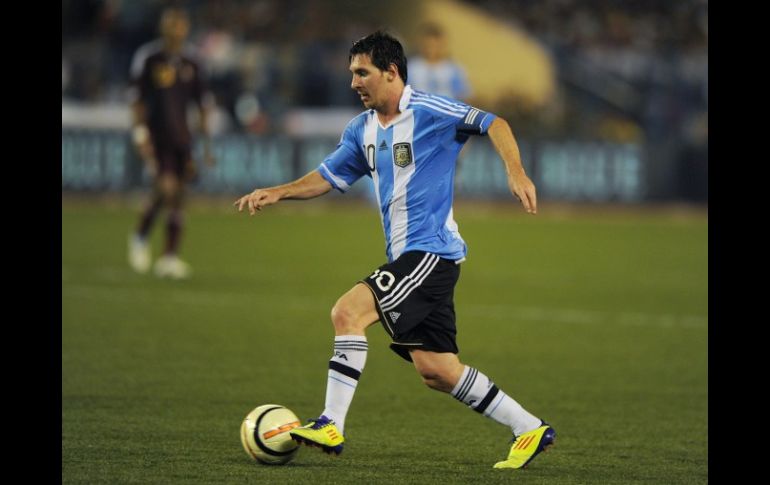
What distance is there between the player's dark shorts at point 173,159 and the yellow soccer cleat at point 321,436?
900cm

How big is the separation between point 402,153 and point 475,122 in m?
0.37

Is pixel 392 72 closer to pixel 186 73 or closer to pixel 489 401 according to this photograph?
pixel 489 401

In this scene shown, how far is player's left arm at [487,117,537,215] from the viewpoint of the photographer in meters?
5.79

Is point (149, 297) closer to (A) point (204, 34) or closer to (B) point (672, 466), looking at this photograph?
(B) point (672, 466)

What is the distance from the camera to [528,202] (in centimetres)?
577

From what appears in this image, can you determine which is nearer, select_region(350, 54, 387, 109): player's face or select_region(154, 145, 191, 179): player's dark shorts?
select_region(350, 54, 387, 109): player's face

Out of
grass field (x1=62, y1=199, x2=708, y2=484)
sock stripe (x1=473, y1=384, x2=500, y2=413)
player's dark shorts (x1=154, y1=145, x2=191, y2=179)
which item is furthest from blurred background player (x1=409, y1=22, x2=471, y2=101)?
sock stripe (x1=473, y1=384, x2=500, y2=413)

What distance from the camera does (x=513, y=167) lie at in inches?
234

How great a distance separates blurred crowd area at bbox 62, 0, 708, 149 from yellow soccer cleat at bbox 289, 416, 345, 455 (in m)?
19.0

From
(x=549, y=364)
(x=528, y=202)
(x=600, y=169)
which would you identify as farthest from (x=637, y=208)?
(x=528, y=202)

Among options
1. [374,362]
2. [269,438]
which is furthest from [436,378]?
[374,362]

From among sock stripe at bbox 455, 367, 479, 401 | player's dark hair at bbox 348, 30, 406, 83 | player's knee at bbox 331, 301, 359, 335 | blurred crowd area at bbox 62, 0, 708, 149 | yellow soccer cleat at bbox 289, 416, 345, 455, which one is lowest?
yellow soccer cleat at bbox 289, 416, 345, 455

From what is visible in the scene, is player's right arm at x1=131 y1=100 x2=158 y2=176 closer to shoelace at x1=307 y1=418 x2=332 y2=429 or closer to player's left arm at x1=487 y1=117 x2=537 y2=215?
player's left arm at x1=487 y1=117 x2=537 y2=215

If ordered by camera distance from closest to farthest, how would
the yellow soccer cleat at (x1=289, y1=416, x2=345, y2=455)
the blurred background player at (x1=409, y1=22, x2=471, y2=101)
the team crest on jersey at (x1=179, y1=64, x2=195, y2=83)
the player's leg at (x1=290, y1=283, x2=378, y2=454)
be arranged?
the yellow soccer cleat at (x1=289, y1=416, x2=345, y2=455)
the player's leg at (x1=290, y1=283, x2=378, y2=454)
the team crest on jersey at (x1=179, y1=64, x2=195, y2=83)
the blurred background player at (x1=409, y1=22, x2=471, y2=101)
